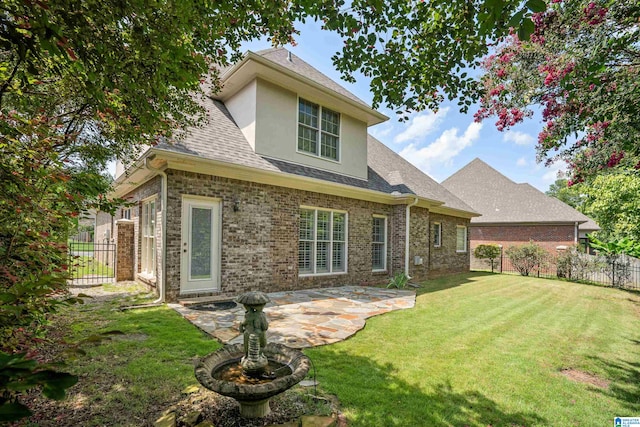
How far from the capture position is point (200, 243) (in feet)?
24.6

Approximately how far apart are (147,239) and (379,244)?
8.03 meters

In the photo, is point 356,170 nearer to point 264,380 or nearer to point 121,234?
point 121,234

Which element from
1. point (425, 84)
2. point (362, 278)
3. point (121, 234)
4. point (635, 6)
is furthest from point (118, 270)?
point (635, 6)

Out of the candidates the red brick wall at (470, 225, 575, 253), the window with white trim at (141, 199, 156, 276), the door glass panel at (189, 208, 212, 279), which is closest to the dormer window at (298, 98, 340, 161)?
the door glass panel at (189, 208, 212, 279)

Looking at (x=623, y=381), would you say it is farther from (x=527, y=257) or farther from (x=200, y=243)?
(x=527, y=257)

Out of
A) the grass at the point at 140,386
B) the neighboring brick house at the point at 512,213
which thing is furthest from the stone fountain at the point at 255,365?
the neighboring brick house at the point at 512,213

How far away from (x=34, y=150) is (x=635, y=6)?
24.3ft

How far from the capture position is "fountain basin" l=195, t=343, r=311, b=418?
2.52 meters

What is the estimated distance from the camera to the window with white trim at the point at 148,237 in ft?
27.9

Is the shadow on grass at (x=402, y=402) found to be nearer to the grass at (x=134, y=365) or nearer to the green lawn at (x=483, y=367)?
the green lawn at (x=483, y=367)

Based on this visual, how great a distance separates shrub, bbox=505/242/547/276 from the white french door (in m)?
16.1

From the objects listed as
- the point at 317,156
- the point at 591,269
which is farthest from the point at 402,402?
the point at 591,269

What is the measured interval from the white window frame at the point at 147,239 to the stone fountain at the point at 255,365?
6.26 meters

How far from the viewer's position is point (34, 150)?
2553 millimetres
